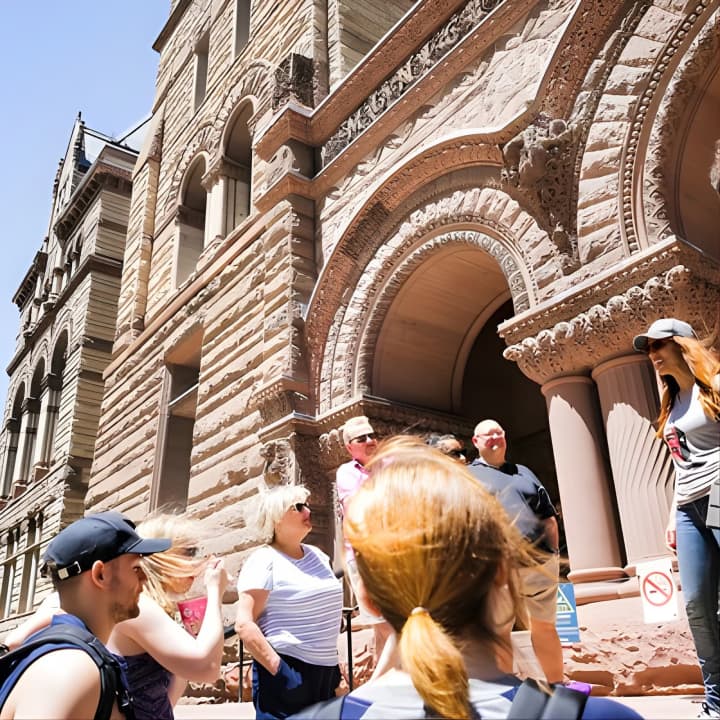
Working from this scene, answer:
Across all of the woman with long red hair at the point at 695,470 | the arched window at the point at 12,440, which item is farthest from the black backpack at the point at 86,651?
the arched window at the point at 12,440

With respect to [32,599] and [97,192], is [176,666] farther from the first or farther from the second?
[97,192]

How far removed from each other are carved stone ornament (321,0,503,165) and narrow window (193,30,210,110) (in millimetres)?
6908

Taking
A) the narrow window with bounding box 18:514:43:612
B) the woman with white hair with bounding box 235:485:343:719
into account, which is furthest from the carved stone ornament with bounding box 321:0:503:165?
the narrow window with bounding box 18:514:43:612

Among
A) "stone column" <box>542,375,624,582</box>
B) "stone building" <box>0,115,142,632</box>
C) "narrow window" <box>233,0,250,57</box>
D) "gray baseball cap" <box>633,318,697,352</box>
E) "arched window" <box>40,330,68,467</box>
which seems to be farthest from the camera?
"arched window" <box>40,330,68,467</box>

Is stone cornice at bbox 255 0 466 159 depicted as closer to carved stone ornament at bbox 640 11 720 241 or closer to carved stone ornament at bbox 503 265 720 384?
carved stone ornament at bbox 640 11 720 241

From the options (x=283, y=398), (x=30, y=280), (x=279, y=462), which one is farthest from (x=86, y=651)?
(x=30, y=280)

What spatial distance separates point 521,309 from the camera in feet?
18.3

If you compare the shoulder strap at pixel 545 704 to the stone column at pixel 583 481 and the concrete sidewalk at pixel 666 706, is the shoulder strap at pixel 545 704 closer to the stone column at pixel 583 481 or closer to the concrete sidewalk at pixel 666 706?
the concrete sidewalk at pixel 666 706

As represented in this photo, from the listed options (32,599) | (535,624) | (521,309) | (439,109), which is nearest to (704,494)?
(535,624)

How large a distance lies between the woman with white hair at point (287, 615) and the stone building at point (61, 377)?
17201 millimetres

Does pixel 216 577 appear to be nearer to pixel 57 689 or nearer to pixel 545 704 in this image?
pixel 57 689

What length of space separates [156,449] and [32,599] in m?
11.4

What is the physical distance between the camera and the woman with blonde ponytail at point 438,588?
38.1 inches

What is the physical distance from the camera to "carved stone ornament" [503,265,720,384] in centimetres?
447
